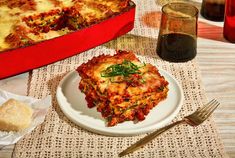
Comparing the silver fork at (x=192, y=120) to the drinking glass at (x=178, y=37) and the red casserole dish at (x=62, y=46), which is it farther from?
the red casserole dish at (x=62, y=46)

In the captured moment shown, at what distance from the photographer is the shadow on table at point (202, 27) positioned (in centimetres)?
220

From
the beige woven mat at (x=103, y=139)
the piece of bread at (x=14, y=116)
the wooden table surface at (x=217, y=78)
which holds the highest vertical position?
the piece of bread at (x=14, y=116)

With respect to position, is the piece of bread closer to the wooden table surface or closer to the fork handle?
the wooden table surface

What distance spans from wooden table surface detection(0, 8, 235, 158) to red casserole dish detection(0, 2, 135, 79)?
0.25 ft

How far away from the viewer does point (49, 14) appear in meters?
2.16

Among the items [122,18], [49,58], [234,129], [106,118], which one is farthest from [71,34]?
[234,129]

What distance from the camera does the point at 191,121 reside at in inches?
63.0

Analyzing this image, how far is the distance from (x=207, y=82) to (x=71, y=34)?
586mm

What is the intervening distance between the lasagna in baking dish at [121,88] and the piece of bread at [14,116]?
0.75 ft

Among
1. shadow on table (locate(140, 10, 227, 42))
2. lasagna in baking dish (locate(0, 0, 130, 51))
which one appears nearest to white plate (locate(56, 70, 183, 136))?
lasagna in baking dish (locate(0, 0, 130, 51))

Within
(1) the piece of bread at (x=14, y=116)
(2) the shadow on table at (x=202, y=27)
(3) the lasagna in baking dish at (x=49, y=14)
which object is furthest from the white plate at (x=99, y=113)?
(2) the shadow on table at (x=202, y=27)

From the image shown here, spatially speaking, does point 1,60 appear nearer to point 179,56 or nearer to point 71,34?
point 71,34

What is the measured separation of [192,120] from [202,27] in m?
0.79

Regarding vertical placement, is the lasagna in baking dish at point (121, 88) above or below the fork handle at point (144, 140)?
above
